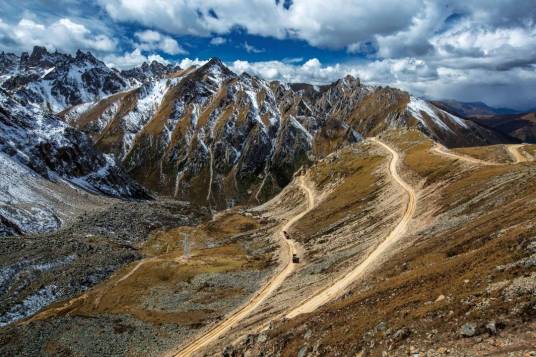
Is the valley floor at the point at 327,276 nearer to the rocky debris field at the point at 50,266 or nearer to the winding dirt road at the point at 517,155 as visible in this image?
the rocky debris field at the point at 50,266

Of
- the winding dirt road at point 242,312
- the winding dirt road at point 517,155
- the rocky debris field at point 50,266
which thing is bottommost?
the winding dirt road at point 242,312

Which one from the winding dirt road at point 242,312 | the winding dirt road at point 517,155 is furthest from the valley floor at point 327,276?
the winding dirt road at point 517,155

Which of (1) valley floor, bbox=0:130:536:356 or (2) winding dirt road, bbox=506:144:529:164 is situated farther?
(2) winding dirt road, bbox=506:144:529:164

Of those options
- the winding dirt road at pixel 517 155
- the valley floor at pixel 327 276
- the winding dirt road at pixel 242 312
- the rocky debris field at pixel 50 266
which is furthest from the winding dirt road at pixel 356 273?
the rocky debris field at pixel 50 266

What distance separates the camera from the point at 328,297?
193 ft

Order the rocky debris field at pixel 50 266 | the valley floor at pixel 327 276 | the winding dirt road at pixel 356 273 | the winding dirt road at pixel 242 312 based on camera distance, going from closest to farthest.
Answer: the valley floor at pixel 327 276 < the winding dirt road at pixel 356 273 < the winding dirt road at pixel 242 312 < the rocky debris field at pixel 50 266

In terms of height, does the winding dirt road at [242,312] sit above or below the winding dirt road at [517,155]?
below

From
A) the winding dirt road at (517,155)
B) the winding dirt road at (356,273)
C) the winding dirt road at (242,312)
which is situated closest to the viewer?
the winding dirt road at (356,273)

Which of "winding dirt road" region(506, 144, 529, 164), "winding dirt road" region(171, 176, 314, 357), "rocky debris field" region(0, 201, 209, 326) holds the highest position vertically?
"winding dirt road" region(506, 144, 529, 164)

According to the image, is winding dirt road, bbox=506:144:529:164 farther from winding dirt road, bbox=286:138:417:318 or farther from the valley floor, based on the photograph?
winding dirt road, bbox=286:138:417:318

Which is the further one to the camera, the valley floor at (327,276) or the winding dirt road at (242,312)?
the winding dirt road at (242,312)

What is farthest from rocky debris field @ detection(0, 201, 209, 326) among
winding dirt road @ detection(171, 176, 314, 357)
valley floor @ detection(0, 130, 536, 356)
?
winding dirt road @ detection(171, 176, 314, 357)

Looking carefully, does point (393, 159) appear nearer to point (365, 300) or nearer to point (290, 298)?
point (290, 298)

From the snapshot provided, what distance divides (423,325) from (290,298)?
120 feet
